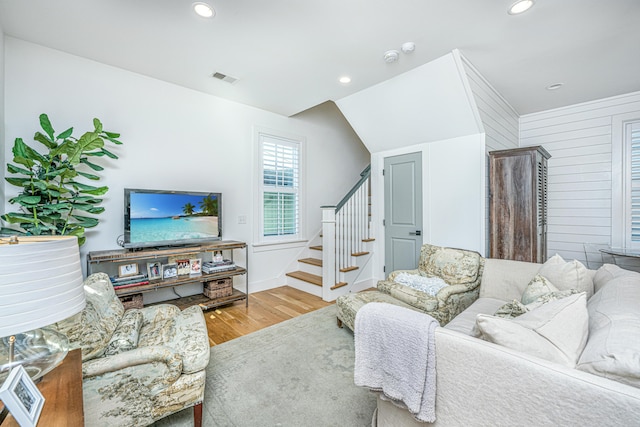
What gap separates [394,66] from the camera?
2844 mm

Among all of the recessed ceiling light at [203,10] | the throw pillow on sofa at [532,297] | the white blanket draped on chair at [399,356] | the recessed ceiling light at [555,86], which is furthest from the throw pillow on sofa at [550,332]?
the recessed ceiling light at [555,86]

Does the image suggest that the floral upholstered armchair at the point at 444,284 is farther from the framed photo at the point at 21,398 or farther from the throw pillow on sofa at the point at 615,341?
the framed photo at the point at 21,398

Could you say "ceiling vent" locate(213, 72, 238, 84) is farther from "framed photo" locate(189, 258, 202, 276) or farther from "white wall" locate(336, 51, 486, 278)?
"framed photo" locate(189, 258, 202, 276)

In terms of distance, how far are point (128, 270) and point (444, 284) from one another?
3.25 metres

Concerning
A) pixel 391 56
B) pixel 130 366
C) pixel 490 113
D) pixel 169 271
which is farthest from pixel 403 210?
pixel 130 366

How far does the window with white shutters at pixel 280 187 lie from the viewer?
4.15 metres

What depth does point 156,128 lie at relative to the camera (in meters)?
3.17

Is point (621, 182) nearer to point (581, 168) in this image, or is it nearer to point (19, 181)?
point (581, 168)

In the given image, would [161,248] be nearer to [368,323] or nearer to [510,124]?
[368,323]

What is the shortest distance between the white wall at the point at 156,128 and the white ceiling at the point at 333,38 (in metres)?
0.15

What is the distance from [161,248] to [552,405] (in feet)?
→ 10.9

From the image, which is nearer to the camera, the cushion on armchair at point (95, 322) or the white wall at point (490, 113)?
the cushion on armchair at point (95, 322)

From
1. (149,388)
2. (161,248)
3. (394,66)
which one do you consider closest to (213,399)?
(149,388)

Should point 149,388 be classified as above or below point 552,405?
below
